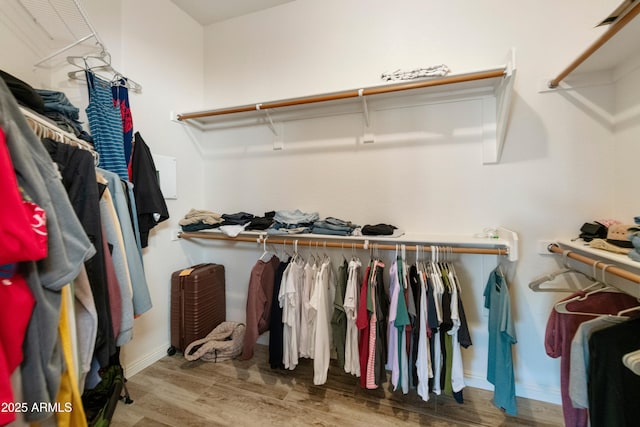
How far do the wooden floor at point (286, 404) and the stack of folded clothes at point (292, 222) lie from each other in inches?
42.7

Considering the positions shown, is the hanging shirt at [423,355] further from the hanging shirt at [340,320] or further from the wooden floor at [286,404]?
the hanging shirt at [340,320]

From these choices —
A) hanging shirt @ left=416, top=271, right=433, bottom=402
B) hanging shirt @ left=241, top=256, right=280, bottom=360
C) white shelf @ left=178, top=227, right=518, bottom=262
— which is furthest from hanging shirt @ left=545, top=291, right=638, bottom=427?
hanging shirt @ left=241, top=256, right=280, bottom=360

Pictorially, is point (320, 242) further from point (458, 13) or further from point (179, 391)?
point (458, 13)

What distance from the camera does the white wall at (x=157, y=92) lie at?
1.77 meters

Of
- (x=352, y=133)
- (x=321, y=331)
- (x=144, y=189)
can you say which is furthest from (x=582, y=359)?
(x=144, y=189)

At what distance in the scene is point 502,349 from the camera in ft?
4.69

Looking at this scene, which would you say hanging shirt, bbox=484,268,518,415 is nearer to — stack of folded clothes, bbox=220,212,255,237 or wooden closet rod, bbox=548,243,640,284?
wooden closet rod, bbox=548,243,640,284

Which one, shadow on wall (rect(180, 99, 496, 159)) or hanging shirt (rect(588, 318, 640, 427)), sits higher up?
shadow on wall (rect(180, 99, 496, 159))

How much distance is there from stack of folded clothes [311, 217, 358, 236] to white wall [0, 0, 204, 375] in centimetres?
132

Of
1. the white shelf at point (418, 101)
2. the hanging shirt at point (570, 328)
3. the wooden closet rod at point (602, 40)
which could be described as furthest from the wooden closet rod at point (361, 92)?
the hanging shirt at point (570, 328)

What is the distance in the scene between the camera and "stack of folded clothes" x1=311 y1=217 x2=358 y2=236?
5.82ft

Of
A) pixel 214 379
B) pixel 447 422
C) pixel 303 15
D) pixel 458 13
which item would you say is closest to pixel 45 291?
pixel 214 379

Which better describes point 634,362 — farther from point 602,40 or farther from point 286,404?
point 286,404

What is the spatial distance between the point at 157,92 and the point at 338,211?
1799mm
